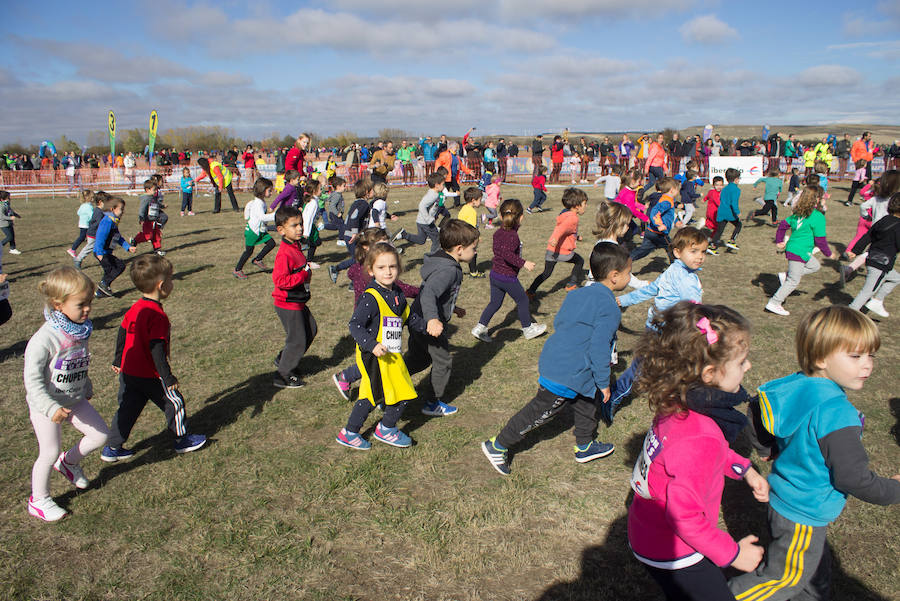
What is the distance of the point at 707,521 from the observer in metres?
2.10

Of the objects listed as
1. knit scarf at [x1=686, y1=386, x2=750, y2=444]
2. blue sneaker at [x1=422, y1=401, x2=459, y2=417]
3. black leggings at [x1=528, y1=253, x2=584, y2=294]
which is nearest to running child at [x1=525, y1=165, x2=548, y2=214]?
black leggings at [x1=528, y1=253, x2=584, y2=294]

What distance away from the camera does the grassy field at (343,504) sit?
3154mm

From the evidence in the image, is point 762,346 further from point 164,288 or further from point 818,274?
point 164,288

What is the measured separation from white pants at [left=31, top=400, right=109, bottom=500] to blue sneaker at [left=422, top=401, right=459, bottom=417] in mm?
2580

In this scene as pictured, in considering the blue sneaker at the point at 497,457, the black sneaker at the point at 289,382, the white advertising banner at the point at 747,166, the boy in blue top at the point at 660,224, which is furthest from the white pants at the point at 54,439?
the white advertising banner at the point at 747,166

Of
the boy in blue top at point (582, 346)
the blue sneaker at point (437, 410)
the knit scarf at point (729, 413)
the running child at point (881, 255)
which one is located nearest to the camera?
the knit scarf at point (729, 413)

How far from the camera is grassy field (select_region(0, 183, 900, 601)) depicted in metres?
3.15

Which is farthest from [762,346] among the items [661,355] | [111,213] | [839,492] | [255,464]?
[111,213]

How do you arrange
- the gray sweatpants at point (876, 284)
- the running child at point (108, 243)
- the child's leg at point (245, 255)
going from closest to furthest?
the gray sweatpants at point (876, 284), the running child at point (108, 243), the child's leg at point (245, 255)

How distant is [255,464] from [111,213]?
21.9 feet

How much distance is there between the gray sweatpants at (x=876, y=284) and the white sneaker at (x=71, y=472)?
8591mm

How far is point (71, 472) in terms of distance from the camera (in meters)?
3.88

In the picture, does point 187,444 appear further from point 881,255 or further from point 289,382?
point 881,255

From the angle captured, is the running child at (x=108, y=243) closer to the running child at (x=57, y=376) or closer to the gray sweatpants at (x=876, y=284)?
the running child at (x=57, y=376)
